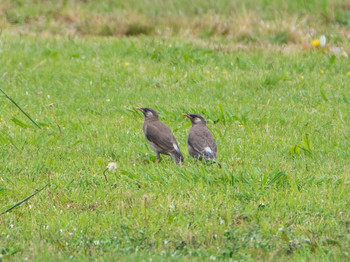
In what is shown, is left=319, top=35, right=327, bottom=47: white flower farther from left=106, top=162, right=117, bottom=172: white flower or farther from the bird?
left=106, top=162, right=117, bottom=172: white flower

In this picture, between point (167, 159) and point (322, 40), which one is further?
point (322, 40)

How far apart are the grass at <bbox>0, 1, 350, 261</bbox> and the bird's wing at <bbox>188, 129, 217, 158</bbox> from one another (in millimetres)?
224

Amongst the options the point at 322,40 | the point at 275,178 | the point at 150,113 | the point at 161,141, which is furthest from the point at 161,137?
the point at 322,40

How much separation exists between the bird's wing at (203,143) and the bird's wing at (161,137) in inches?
9.4

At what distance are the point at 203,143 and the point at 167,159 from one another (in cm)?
66

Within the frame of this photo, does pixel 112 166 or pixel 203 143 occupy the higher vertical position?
pixel 203 143

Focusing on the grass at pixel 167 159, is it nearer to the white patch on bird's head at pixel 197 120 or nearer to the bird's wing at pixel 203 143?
the bird's wing at pixel 203 143

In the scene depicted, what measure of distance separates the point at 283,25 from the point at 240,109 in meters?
5.75

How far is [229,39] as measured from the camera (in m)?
14.5

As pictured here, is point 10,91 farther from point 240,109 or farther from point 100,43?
point 240,109

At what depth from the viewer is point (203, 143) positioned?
289 inches

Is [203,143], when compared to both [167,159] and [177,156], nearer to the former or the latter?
[177,156]

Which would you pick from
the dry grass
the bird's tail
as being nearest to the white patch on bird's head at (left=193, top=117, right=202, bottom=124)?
the bird's tail

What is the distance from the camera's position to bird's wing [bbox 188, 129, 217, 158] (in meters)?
7.28
